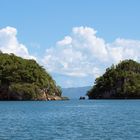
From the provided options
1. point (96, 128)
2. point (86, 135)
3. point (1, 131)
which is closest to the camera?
point (86, 135)

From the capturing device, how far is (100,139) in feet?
207

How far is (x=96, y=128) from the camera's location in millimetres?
77500

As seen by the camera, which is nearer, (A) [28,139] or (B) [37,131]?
(A) [28,139]

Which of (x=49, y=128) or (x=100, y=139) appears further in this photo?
(x=49, y=128)

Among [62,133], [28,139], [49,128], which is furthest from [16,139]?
[49,128]

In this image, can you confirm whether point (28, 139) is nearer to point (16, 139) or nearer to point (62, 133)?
point (16, 139)

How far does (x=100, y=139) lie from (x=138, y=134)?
7668 millimetres

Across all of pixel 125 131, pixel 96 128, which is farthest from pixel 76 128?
pixel 125 131

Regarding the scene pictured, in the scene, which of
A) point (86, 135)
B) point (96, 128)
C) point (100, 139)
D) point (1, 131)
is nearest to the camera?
point (100, 139)

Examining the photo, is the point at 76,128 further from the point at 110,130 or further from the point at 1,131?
the point at 1,131

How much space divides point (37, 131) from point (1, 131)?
16.7 ft

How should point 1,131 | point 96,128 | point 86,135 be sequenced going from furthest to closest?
point 96,128 → point 1,131 → point 86,135

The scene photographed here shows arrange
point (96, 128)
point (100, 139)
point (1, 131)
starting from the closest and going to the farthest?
point (100, 139) < point (1, 131) < point (96, 128)

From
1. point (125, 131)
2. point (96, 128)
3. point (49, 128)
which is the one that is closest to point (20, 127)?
point (49, 128)
